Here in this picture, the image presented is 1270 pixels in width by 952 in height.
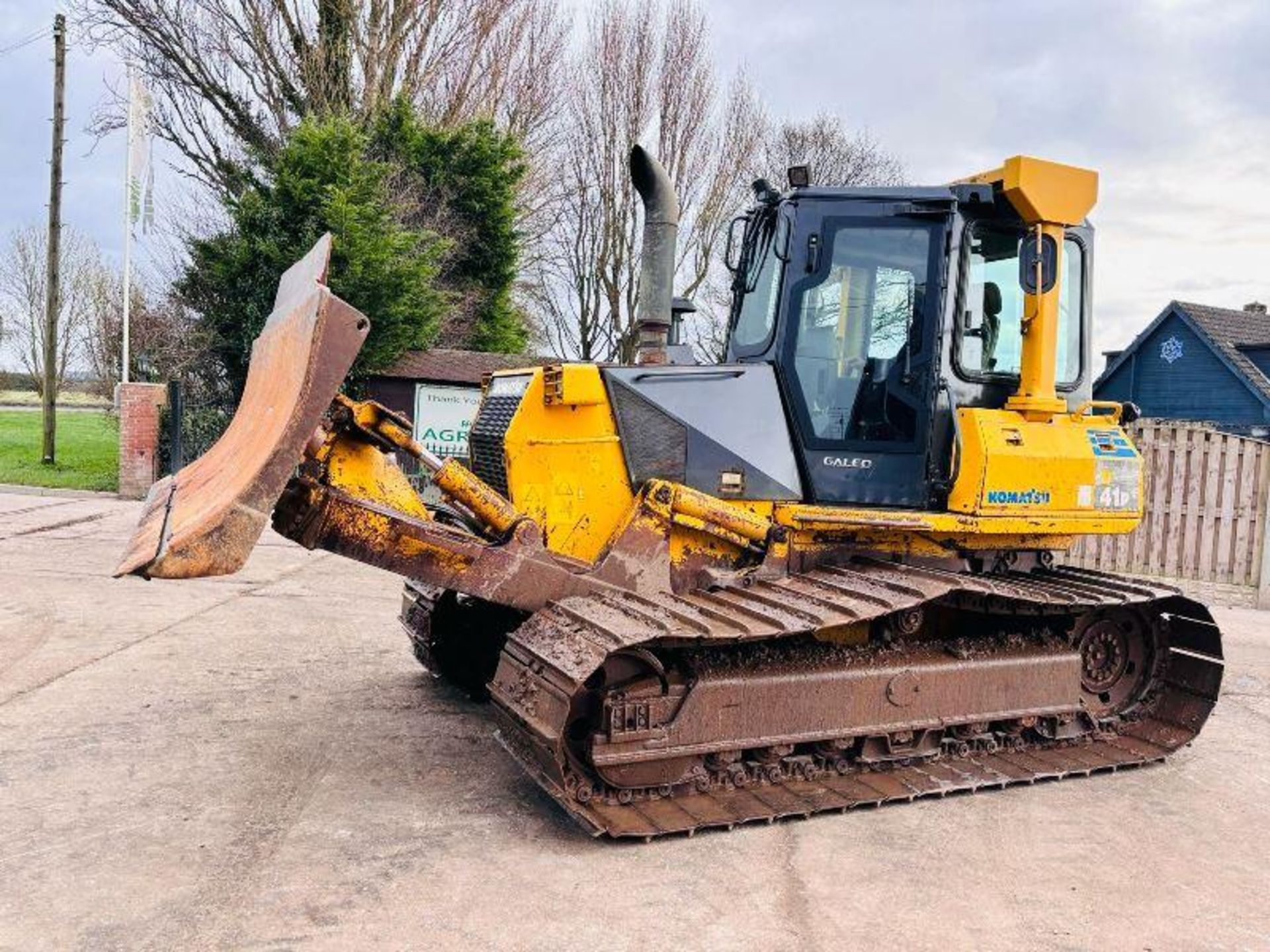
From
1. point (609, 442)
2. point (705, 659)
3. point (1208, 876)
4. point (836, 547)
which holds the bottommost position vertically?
point (1208, 876)

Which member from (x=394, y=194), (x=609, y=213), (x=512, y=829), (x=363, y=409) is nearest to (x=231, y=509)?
(x=363, y=409)

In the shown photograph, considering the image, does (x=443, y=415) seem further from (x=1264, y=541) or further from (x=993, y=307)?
(x=993, y=307)

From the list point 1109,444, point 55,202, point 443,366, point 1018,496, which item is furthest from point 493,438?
point 55,202

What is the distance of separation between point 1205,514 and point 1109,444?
24.4 ft

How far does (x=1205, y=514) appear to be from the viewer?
11539mm

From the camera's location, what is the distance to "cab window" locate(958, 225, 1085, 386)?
5086 mm

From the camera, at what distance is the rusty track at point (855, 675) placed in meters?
4.09

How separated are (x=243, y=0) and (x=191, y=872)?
58.3ft

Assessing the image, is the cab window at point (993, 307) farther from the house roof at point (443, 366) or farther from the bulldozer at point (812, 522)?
the house roof at point (443, 366)

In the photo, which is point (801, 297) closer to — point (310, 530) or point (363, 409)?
point (363, 409)

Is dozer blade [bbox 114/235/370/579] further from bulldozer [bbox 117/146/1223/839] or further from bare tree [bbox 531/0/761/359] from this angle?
bare tree [bbox 531/0/761/359]

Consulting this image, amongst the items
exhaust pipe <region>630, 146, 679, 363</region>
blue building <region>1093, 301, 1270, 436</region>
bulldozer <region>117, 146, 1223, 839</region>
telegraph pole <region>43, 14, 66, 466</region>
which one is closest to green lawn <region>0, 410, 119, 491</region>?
telegraph pole <region>43, 14, 66, 466</region>

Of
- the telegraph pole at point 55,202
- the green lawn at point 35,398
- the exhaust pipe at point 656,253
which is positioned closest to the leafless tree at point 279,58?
the telegraph pole at point 55,202

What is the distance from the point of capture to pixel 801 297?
16.7ft
